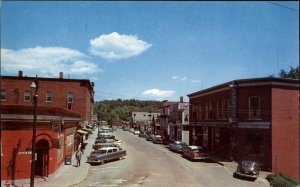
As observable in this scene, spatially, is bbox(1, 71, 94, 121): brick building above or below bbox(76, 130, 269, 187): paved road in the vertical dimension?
above

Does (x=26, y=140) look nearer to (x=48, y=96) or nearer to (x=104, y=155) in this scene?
(x=104, y=155)

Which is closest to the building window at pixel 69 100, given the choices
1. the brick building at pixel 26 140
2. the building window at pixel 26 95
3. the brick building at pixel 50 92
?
the brick building at pixel 50 92

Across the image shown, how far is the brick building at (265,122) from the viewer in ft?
103

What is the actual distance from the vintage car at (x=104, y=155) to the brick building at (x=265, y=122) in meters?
12.4

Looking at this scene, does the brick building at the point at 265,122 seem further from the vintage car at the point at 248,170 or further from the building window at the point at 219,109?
the vintage car at the point at 248,170

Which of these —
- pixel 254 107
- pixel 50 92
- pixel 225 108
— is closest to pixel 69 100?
pixel 50 92

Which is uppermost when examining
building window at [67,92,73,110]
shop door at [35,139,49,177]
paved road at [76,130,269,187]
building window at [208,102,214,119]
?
building window at [67,92,73,110]

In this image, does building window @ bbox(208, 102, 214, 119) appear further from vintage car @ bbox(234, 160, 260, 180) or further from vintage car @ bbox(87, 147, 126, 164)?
vintage car @ bbox(234, 160, 260, 180)

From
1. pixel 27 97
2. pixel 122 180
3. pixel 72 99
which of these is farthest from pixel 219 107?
pixel 27 97

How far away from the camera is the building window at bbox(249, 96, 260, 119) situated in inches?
1299

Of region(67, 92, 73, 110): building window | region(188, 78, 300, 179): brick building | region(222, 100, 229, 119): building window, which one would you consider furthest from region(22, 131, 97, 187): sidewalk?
region(67, 92, 73, 110): building window

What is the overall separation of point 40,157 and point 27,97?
94.0ft

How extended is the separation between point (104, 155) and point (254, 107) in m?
15.8

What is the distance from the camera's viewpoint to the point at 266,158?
31453 millimetres
